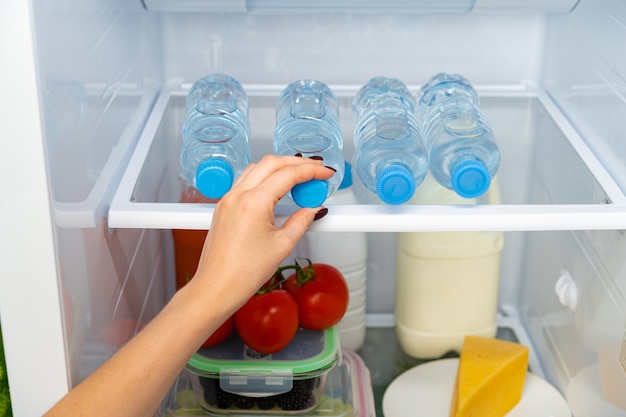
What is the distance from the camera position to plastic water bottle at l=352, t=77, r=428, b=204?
1.06 metres

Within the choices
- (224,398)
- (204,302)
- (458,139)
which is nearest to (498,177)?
(458,139)

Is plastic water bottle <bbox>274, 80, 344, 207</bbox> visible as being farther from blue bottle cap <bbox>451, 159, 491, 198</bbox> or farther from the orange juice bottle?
the orange juice bottle

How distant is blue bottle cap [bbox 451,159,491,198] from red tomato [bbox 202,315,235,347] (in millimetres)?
495

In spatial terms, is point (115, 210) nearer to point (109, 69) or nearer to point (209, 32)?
point (109, 69)

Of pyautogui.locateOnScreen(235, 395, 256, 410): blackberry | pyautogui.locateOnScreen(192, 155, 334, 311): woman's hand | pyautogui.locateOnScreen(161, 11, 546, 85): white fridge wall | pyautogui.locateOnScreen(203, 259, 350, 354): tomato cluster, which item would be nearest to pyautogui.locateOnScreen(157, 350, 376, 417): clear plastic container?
pyautogui.locateOnScreen(235, 395, 256, 410): blackberry

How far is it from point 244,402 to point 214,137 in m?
0.45

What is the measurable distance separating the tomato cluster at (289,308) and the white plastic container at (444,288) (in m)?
0.23

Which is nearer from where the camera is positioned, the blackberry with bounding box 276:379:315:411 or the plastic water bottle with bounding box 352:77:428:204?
the plastic water bottle with bounding box 352:77:428:204

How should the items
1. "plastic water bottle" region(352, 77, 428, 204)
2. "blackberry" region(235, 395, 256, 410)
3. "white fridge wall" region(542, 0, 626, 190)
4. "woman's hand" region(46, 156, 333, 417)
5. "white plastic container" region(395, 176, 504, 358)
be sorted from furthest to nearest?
"white plastic container" region(395, 176, 504, 358) < "blackberry" region(235, 395, 256, 410) < "white fridge wall" region(542, 0, 626, 190) < "plastic water bottle" region(352, 77, 428, 204) < "woman's hand" region(46, 156, 333, 417)

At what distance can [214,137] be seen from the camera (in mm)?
1185

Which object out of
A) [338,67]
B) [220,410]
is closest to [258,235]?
[220,410]

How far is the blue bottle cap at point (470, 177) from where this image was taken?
105 centimetres

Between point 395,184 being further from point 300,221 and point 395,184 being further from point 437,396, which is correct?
point 437,396

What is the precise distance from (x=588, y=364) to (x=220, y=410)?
24.4 inches
